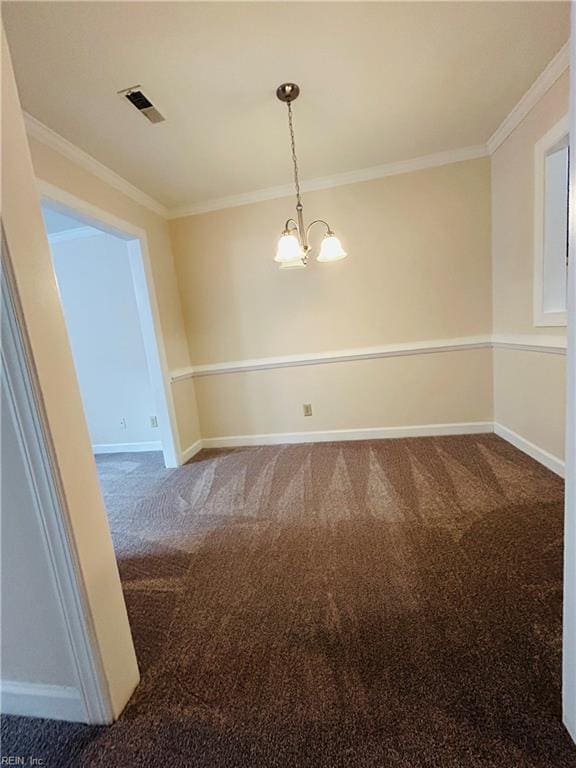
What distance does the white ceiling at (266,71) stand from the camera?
4.64 feet

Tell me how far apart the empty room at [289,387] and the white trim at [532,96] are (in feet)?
0.06

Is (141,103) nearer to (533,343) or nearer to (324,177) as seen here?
(324,177)

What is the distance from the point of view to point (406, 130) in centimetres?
243

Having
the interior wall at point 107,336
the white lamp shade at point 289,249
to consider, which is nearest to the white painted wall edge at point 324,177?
the interior wall at point 107,336

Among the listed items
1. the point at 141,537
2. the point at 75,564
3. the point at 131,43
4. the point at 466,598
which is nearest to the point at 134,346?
the point at 141,537

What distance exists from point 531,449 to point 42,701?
3064 mm

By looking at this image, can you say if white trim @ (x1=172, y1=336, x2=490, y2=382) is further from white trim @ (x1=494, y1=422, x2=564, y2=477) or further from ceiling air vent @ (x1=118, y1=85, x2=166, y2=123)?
ceiling air vent @ (x1=118, y1=85, x2=166, y2=123)

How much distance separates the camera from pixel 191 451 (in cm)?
342

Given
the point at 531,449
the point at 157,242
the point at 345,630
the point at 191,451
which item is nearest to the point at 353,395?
the point at 531,449

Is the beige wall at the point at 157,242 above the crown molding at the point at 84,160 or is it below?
below

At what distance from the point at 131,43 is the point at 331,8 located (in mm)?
899

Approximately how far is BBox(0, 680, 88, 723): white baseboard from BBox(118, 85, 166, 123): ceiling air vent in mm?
2609

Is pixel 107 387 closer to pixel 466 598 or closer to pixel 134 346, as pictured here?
pixel 134 346

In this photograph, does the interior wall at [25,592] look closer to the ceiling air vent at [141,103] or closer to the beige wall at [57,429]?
the beige wall at [57,429]
